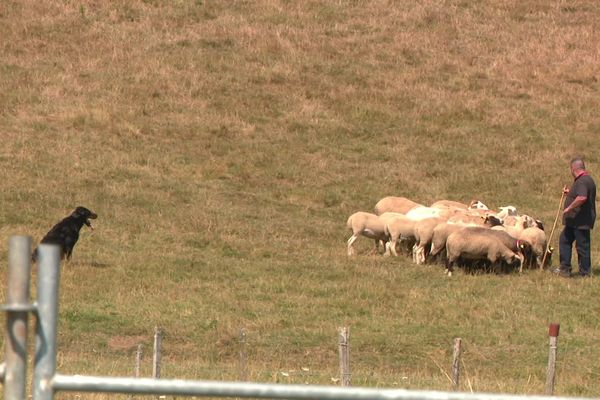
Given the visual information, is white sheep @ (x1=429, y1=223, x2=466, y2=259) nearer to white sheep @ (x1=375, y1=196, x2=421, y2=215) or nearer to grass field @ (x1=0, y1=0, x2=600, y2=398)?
grass field @ (x1=0, y1=0, x2=600, y2=398)

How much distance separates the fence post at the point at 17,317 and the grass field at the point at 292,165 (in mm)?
7102

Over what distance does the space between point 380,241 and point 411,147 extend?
8.15m

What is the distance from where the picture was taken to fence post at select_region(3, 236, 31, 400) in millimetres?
3420

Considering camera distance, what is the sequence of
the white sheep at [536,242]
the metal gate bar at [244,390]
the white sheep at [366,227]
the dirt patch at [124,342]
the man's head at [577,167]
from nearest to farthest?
the metal gate bar at [244,390] < the dirt patch at [124,342] < the man's head at [577,167] < the white sheep at [536,242] < the white sheep at [366,227]

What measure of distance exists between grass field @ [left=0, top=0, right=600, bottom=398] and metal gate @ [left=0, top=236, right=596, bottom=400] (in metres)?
6.96

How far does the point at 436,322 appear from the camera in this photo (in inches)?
608

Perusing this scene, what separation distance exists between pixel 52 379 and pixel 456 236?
16.1 metres

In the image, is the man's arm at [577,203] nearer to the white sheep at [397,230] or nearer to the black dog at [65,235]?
the white sheep at [397,230]

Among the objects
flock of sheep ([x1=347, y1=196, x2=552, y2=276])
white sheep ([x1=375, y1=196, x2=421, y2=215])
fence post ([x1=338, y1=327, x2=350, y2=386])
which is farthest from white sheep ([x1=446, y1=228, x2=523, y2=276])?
fence post ([x1=338, y1=327, x2=350, y2=386])

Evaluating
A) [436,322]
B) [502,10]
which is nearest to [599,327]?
[436,322]

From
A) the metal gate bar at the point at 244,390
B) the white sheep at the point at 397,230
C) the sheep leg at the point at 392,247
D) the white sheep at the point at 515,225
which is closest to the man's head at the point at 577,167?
the white sheep at the point at 515,225

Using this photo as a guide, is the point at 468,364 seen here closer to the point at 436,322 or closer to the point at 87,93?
the point at 436,322

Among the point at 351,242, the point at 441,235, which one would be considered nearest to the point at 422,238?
the point at 441,235

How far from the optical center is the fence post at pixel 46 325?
11.3ft
